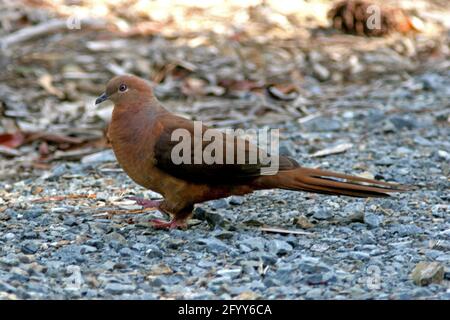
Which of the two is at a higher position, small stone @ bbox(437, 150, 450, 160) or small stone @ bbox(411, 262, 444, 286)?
small stone @ bbox(411, 262, 444, 286)

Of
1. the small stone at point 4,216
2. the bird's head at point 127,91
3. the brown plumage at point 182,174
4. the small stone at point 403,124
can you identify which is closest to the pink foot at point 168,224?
the brown plumage at point 182,174

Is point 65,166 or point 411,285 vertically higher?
point 411,285

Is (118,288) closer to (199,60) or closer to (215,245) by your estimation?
(215,245)

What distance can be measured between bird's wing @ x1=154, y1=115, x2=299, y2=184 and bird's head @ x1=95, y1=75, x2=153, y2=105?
0.30m

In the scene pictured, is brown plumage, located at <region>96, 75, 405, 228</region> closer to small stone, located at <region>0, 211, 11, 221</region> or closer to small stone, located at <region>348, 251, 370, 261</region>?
small stone, located at <region>348, 251, 370, 261</region>

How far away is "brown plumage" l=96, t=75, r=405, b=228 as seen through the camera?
497cm

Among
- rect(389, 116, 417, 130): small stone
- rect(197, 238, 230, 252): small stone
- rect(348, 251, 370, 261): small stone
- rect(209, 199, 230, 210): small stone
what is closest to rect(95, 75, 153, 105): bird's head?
rect(209, 199, 230, 210): small stone

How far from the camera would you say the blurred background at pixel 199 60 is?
814 cm

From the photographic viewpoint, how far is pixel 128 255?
4.59 meters

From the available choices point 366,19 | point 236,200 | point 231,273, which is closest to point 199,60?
point 366,19

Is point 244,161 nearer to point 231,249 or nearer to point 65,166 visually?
point 231,249
